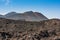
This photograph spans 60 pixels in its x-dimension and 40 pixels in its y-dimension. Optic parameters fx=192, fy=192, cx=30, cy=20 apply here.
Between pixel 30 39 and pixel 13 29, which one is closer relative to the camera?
pixel 30 39

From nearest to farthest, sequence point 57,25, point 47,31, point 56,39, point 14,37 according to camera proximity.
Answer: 1. point 56,39
2. point 14,37
3. point 47,31
4. point 57,25

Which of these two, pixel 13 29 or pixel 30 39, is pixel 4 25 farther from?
pixel 30 39

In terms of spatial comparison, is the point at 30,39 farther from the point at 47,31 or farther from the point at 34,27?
the point at 34,27

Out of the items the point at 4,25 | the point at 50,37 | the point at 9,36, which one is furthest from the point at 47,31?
the point at 4,25

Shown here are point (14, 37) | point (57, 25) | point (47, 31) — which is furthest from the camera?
point (57, 25)

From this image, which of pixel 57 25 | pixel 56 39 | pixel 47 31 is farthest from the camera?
pixel 57 25

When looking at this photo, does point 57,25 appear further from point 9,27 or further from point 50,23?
point 9,27

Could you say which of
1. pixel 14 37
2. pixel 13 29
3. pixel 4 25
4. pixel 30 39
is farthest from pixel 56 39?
pixel 4 25

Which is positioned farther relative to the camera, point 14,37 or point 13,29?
point 13,29

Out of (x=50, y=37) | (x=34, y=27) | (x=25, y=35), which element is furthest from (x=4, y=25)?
(x=50, y=37)
